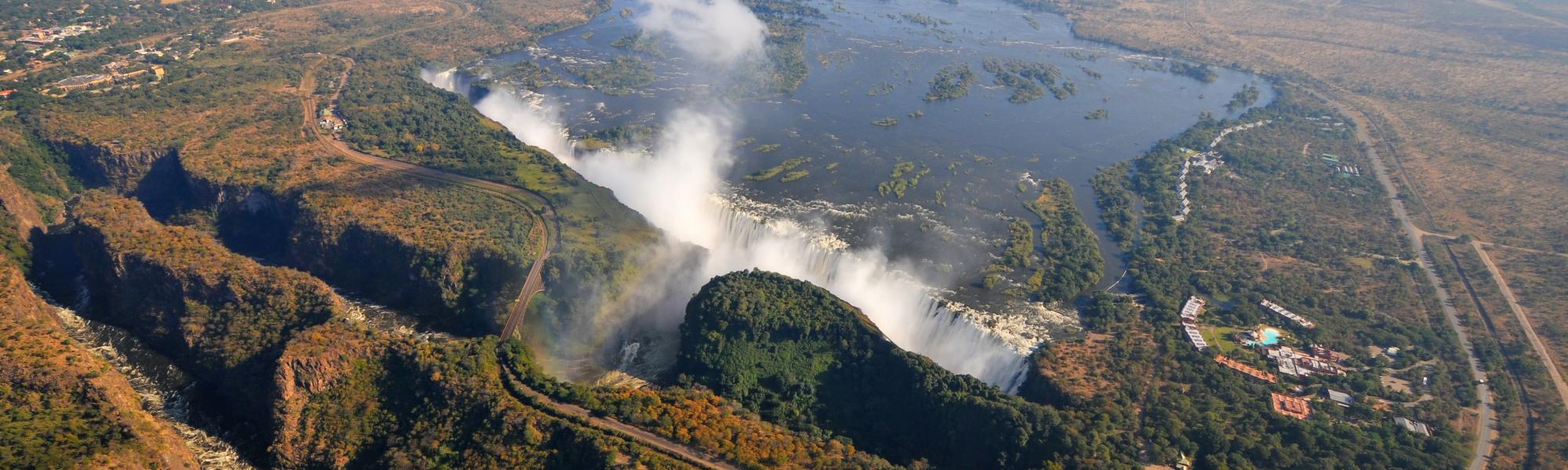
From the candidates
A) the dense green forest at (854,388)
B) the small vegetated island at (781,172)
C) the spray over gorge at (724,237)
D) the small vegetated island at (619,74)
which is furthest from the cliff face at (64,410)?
the small vegetated island at (619,74)

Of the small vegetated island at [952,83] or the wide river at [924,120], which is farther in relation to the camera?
the small vegetated island at [952,83]

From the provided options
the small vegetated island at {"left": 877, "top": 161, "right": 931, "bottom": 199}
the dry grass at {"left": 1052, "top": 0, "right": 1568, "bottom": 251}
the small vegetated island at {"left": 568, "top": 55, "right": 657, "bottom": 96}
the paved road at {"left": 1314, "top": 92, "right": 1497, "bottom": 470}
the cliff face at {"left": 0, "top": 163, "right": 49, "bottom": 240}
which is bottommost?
the cliff face at {"left": 0, "top": 163, "right": 49, "bottom": 240}

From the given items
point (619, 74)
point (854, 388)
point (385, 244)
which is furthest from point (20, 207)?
point (854, 388)

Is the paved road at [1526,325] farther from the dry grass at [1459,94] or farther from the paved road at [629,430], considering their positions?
the paved road at [629,430]

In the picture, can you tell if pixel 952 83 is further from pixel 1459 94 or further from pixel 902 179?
pixel 1459 94

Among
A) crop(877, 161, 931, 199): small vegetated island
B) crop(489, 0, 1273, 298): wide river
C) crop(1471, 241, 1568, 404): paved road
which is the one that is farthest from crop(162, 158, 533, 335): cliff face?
crop(1471, 241, 1568, 404): paved road

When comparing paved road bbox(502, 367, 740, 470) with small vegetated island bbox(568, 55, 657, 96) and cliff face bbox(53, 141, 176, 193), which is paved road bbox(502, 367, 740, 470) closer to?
cliff face bbox(53, 141, 176, 193)
